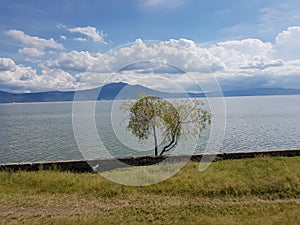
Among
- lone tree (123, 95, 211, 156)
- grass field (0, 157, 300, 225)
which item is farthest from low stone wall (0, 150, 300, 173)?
lone tree (123, 95, 211, 156)

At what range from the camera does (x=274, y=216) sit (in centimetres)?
846

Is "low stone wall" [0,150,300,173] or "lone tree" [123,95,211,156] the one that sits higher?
"lone tree" [123,95,211,156]

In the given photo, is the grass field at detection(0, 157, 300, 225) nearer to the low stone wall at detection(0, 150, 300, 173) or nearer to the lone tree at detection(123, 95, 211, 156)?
the low stone wall at detection(0, 150, 300, 173)

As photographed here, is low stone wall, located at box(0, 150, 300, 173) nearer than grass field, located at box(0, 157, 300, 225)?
No

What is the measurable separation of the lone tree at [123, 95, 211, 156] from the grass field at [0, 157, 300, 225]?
27.5 feet

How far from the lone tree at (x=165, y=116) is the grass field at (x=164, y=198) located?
27.5ft

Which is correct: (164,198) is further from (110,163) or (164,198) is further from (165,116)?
(165,116)

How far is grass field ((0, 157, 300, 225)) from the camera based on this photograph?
8.47m

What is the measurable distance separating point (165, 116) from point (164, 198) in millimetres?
11401

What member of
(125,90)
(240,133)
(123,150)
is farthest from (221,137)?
(125,90)

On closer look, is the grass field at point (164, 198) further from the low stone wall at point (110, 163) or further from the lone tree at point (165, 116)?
the lone tree at point (165, 116)

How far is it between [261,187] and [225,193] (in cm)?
142

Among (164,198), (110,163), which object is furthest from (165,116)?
(164,198)

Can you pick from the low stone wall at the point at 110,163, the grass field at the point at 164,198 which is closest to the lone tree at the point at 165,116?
the low stone wall at the point at 110,163
